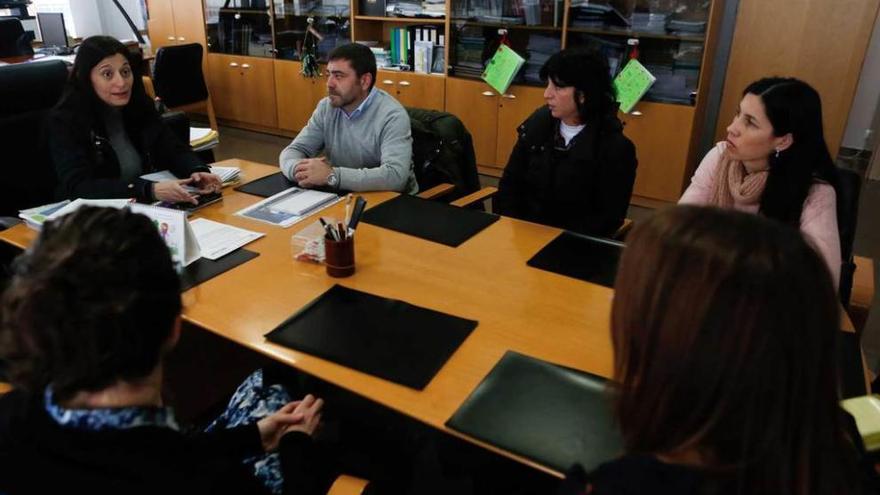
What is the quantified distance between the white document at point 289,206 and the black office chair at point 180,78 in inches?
119

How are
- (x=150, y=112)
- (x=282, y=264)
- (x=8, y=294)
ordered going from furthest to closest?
(x=150, y=112) → (x=282, y=264) → (x=8, y=294)

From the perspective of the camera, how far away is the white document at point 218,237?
69.2 inches

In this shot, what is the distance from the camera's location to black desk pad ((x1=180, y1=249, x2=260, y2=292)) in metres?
1.59

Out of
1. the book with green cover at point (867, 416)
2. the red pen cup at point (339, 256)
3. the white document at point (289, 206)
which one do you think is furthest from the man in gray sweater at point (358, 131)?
the book with green cover at point (867, 416)

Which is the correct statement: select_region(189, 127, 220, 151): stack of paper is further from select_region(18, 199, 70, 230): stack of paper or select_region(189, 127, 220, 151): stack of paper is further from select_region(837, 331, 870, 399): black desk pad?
select_region(837, 331, 870, 399): black desk pad

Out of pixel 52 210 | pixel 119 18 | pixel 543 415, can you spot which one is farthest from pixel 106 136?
pixel 119 18

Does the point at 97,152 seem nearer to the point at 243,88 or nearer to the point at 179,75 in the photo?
the point at 179,75

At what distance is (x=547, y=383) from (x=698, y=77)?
3155mm

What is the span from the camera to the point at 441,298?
1.52m

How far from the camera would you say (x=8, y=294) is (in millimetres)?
808

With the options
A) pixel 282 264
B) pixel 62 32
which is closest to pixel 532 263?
pixel 282 264

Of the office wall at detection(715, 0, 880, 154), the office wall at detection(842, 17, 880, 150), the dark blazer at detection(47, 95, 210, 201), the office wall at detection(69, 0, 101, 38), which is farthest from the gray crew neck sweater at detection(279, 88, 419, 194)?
the office wall at detection(69, 0, 101, 38)

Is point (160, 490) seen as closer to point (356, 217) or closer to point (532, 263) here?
point (356, 217)

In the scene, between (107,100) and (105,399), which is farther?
(107,100)
